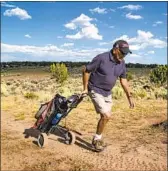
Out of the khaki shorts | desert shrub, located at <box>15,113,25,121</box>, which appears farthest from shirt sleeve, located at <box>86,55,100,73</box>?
desert shrub, located at <box>15,113,25,121</box>

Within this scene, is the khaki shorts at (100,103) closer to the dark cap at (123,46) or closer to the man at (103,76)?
the man at (103,76)

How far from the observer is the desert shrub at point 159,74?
35.2 metres

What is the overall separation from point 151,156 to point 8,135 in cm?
374

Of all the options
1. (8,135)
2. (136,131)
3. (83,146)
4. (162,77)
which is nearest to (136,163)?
(83,146)

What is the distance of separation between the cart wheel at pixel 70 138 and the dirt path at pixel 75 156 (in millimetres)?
121

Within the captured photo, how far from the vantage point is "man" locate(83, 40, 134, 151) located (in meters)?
7.78

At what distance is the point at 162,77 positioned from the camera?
119 ft

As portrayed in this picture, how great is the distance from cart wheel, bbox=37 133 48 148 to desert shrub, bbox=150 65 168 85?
27316 mm

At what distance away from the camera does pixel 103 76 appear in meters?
7.87

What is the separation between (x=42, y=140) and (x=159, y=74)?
28722 mm

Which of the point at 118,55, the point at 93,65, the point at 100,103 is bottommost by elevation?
the point at 100,103

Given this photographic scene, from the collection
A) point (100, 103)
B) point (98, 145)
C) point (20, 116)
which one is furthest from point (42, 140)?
point (20, 116)

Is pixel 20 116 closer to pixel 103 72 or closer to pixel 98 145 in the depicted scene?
pixel 98 145

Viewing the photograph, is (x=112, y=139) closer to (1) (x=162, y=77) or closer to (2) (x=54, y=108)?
(2) (x=54, y=108)
